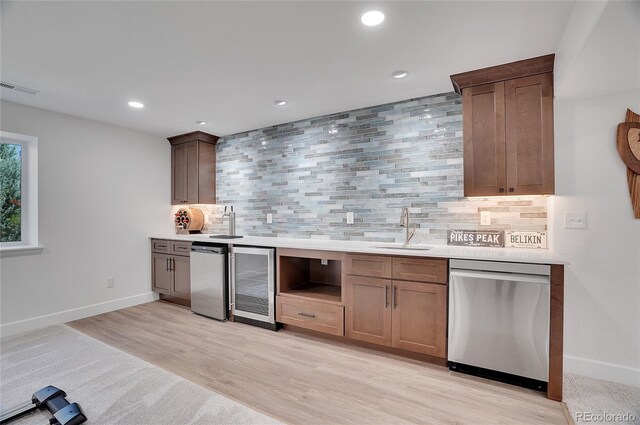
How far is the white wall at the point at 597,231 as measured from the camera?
2.19 metres

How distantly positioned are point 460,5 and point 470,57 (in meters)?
0.66

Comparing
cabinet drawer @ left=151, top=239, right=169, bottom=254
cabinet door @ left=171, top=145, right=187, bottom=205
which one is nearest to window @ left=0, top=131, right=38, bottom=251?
cabinet drawer @ left=151, top=239, right=169, bottom=254

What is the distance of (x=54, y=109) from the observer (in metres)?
3.40

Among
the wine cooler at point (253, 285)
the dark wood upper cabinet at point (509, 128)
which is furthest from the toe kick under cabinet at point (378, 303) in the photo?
the dark wood upper cabinet at point (509, 128)

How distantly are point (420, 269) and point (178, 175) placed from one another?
3.87 m

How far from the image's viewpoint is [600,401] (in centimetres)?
199

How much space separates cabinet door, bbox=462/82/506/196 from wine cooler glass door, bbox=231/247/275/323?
2045 mm

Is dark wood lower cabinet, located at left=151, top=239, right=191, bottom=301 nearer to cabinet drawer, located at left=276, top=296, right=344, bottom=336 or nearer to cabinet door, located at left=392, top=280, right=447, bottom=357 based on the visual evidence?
cabinet drawer, located at left=276, top=296, right=344, bottom=336

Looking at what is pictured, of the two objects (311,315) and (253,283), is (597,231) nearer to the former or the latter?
(311,315)

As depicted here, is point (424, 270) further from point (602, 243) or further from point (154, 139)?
point (154, 139)

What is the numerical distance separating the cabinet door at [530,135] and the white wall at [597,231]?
0.11m

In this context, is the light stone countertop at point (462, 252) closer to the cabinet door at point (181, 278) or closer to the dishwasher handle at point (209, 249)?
the dishwasher handle at point (209, 249)

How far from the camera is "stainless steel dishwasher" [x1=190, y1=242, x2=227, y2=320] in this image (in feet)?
11.4

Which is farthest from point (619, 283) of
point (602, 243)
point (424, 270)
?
point (424, 270)
